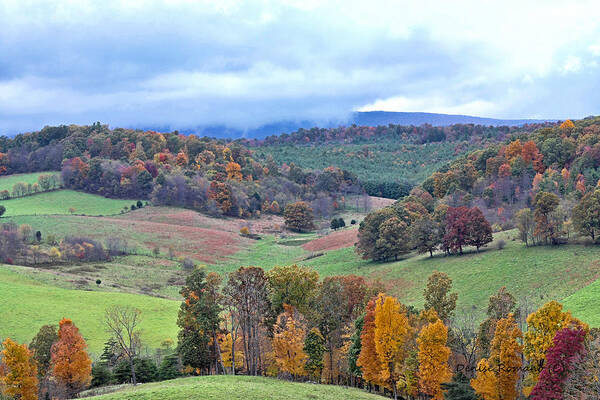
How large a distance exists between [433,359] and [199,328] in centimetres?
2157

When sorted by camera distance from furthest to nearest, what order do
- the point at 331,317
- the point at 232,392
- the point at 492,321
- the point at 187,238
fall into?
the point at 187,238 → the point at 331,317 → the point at 492,321 → the point at 232,392

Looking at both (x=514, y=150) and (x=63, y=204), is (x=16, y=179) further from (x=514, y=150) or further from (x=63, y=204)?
(x=514, y=150)

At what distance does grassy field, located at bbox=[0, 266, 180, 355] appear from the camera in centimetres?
6912

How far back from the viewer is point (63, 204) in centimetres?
15838

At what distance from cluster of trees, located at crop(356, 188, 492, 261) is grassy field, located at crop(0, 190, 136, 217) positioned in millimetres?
81720

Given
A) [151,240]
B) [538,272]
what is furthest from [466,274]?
[151,240]

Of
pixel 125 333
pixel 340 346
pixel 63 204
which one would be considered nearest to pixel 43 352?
pixel 125 333

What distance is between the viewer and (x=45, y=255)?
110625 millimetres

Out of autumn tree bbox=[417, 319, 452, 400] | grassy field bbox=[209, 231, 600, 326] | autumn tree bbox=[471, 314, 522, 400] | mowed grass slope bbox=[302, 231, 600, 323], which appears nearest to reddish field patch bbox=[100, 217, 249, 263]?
grassy field bbox=[209, 231, 600, 326]

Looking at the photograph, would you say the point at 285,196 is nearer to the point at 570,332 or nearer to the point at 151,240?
the point at 151,240

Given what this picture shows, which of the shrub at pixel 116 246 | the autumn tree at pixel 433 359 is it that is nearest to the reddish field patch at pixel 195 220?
the shrub at pixel 116 246

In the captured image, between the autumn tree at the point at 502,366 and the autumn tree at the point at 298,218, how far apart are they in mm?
116842

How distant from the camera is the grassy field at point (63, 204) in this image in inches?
5875

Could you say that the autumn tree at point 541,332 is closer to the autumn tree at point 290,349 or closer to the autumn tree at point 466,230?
the autumn tree at point 290,349
